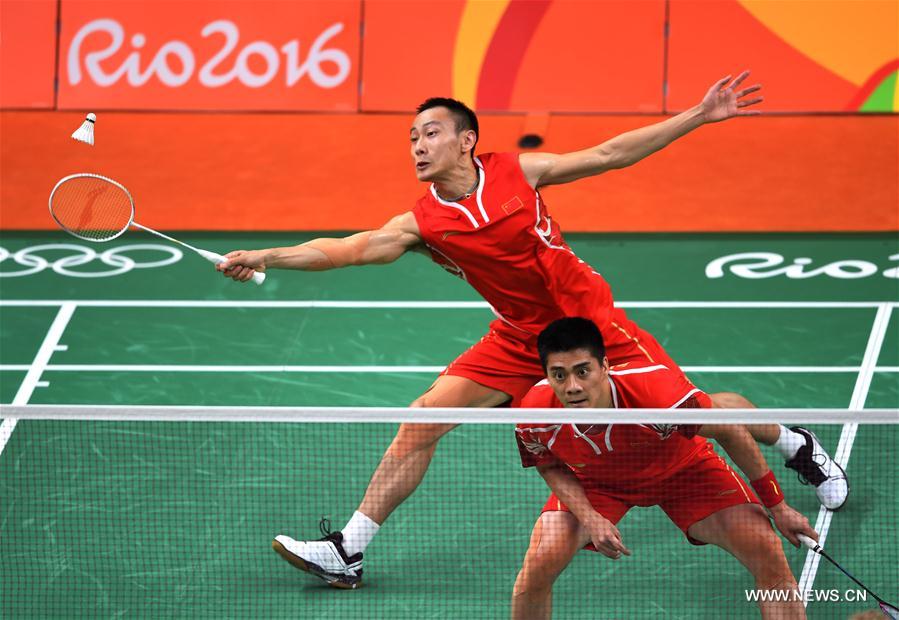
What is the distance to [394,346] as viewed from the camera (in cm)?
810

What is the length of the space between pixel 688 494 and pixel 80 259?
5.41 metres

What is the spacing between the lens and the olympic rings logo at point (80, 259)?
9.00 m

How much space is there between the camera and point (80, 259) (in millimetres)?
9180

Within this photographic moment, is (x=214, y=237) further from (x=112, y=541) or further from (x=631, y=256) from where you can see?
(x=112, y=541)

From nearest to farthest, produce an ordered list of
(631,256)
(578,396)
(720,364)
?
(578,396)
(720,364)
(631,256)

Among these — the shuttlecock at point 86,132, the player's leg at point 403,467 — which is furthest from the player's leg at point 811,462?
the shuttlecock at point 86,132

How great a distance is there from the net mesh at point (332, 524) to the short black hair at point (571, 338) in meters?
0.31

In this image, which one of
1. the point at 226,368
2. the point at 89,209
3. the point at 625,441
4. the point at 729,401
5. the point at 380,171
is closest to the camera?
the point at 625,441

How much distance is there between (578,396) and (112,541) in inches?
97.3

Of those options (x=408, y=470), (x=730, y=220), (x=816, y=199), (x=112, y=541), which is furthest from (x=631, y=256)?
(x=112, y=541)

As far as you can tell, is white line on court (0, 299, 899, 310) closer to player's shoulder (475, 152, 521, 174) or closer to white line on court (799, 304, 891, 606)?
white line on court (799, 304, 891, 606)

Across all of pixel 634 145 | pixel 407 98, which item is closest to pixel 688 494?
pixel 634 145

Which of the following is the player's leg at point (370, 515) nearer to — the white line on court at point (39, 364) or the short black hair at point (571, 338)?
the short black hair at point (571, 338)

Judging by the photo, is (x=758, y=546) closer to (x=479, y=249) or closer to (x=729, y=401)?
(x=729, y=401)
